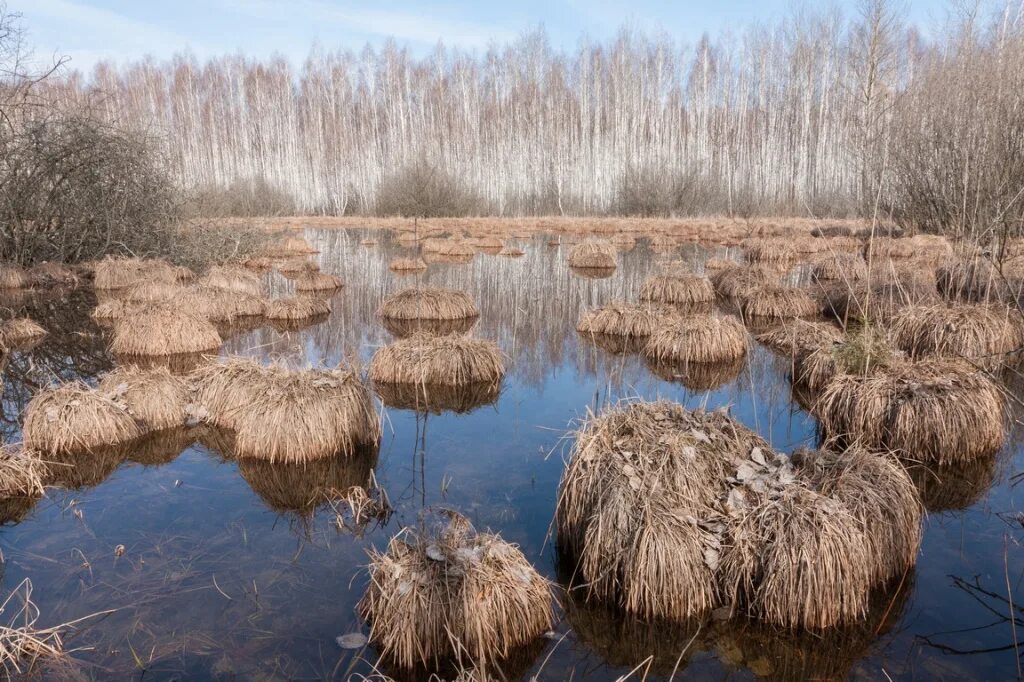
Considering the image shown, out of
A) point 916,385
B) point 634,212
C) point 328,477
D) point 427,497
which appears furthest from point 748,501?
point 634,212

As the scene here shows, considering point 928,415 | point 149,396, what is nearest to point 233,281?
point 149,396

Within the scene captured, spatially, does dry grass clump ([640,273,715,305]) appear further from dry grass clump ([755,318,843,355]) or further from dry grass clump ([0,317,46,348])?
dry grass clump ([0,317,46,348])

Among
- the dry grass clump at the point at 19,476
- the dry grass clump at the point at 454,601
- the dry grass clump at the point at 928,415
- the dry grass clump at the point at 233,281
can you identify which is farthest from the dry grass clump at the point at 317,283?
the dry grass clump at the point at 454,601

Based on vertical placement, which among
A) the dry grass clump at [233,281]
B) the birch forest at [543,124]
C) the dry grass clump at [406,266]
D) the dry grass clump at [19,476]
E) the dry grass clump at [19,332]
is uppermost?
the birch forest at [543,124]

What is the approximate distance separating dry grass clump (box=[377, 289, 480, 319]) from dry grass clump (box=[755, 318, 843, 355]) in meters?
5.93

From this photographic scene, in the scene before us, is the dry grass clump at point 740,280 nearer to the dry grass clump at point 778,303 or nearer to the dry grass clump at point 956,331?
the dry grass clump at point 778,303

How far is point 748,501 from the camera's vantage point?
199 inches

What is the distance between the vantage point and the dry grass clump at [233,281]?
16.7 m

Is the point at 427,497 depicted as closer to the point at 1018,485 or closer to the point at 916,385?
the point at 916,385

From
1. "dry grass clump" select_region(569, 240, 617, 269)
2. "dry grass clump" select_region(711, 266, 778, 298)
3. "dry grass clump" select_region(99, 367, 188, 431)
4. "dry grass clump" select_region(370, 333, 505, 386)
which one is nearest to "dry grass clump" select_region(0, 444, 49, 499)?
"dry grass clump" select_region(99, 367, 188, 431)

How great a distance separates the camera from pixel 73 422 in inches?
297

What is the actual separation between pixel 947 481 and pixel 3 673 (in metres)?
7.71

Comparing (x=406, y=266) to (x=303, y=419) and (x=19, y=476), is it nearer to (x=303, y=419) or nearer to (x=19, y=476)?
(x=303, y=419)

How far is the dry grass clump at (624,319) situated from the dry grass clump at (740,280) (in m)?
3.54
